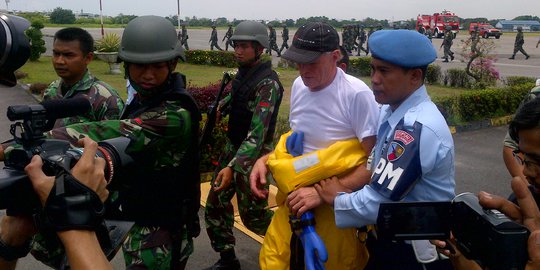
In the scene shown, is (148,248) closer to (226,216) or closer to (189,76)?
(226,216)

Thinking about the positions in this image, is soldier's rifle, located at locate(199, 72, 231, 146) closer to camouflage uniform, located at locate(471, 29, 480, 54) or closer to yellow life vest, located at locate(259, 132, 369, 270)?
yellow life vest, located at locate(259, 132, 369, 270)

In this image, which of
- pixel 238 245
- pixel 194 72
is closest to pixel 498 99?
pixel 238 245

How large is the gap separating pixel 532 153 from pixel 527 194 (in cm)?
→ 20

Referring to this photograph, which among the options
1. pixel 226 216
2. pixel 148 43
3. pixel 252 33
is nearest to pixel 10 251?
pixel 148 43

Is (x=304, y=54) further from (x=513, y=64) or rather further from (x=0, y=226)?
(x=513, y=64)

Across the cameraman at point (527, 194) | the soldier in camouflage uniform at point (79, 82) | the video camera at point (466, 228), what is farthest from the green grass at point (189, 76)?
the video camera at point (466, 228)

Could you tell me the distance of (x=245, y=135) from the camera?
154 inches

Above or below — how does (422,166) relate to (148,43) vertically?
below

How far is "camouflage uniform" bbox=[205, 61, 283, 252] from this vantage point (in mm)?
3518

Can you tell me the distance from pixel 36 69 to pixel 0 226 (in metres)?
18.9

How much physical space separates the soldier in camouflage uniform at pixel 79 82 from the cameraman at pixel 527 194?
2279mm

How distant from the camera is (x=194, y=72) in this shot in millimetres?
19281

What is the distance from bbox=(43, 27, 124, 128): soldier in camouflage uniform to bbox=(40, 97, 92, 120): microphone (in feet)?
4.81

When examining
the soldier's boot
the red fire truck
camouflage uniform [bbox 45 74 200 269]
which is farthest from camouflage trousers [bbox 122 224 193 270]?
the red fire truck
